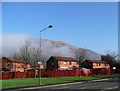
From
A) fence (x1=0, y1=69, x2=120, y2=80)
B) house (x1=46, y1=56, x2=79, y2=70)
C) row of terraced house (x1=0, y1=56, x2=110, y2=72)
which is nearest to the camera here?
fence (x1=0, y1=69, x2=120, y2=80)

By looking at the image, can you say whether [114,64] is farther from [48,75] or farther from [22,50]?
[48,75]

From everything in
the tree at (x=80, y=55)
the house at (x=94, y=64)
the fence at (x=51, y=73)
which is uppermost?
the tree at (x=80, y=55)

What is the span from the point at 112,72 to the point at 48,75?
28.0m

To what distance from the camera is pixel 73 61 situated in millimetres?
130750

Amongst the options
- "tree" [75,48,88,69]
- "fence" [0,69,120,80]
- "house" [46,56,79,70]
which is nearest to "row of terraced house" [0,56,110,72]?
"house" [46,56,79,70]

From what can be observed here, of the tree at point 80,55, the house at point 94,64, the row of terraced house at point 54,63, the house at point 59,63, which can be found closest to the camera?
the tree at point 80,55

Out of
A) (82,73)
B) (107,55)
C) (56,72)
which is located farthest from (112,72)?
(107,55)

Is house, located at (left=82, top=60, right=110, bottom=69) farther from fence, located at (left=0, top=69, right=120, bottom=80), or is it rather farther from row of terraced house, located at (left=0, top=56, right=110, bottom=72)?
fence, located at (left=0, top=69, right=120, bottom=80)

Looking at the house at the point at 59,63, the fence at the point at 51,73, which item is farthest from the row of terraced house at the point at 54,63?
the fence at the point at 51,73

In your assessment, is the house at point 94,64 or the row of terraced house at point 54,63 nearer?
the row of terraced house at point 54,63

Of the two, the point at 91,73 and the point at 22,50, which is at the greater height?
the point at 22,50

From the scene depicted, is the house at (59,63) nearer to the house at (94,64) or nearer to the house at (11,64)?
the house at (94,64)

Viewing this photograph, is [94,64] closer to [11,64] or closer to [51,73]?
[11,64]

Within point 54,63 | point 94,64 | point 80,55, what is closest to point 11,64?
point 54,63
